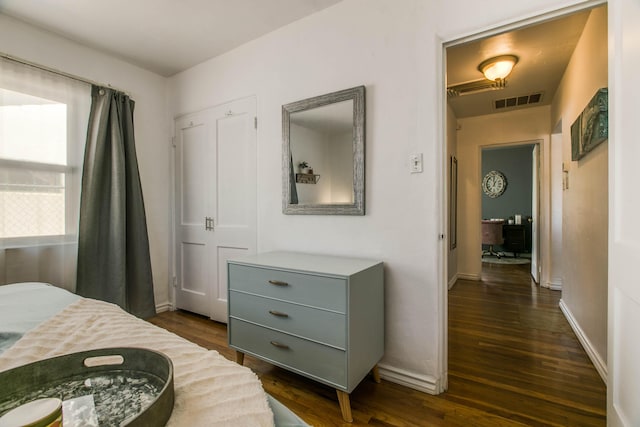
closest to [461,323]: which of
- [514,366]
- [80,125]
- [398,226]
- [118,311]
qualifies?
[514,366]

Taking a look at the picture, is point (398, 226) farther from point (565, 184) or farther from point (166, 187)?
point (166, 187)

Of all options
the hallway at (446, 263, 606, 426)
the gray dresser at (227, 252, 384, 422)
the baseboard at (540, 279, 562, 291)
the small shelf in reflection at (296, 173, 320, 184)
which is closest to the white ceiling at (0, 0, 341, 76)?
the small shelf in reflection at (296, 173, 320, 184)

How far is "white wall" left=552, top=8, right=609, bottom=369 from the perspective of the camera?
199 cm

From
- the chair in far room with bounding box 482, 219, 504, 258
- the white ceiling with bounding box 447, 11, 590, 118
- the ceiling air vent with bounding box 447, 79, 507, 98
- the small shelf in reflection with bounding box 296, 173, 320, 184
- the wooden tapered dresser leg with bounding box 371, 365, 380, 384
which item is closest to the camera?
the wooden tapered dresser leg with bounding box 371, 365, 380, 384

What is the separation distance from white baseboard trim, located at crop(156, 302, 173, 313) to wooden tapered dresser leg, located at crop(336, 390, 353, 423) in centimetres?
241

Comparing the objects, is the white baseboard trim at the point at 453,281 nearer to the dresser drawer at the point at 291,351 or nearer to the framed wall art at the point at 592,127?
the framed wall art at the point at 592,127

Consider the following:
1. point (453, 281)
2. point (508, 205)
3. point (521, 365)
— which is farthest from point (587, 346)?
point (508, 205)

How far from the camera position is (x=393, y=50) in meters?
1.90

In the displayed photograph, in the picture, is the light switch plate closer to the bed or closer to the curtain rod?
the bed

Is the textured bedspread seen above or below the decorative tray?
below

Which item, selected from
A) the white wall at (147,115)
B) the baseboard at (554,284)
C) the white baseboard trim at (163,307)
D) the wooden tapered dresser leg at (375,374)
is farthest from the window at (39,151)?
the baseboard at (554,284)

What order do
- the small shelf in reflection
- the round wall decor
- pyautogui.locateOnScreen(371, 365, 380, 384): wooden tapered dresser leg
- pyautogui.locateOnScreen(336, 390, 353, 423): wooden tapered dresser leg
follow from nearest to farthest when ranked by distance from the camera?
pyautogui.locateOnScreen(336, 390, 353, 423): wooden tapered dresser leg, pyautogui.locateOnScreen(371, 365, 380, 384): wooden tapered dresser leg, the small shelf in reflection, the round wall decor

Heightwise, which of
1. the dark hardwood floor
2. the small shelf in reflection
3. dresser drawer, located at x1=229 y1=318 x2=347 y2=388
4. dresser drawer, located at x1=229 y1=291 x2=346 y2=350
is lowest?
the dark hardwood floor

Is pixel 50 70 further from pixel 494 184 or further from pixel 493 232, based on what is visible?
pixel 494 184
